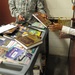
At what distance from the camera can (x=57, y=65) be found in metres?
2.17

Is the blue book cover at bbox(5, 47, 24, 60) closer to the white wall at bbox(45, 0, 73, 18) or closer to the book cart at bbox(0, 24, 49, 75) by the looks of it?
the book cart at bbox(0, 24, 49, 75)

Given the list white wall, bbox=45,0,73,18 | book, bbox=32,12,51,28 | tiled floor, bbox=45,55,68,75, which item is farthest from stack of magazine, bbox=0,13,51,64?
tiled floor, bbox=45,55,68,75

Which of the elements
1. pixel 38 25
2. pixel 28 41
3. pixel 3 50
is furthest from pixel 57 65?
pixel 3 50

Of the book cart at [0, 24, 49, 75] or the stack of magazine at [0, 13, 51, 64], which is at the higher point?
the stack of magazine at [0, 13, 51, 64]

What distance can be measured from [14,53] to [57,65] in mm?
1192

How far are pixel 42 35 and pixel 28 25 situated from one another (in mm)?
272

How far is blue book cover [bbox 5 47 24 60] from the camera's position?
1102mm

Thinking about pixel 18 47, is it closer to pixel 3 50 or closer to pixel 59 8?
pixel 3 50

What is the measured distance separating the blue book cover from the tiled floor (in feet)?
3.19

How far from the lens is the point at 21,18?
165 cm

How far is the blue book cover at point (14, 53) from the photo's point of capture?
43.4 inches

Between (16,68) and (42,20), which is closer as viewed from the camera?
(16,68)

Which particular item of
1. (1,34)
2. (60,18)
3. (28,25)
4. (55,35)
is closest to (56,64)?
(55,35)

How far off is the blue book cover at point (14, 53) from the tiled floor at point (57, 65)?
0.97m
